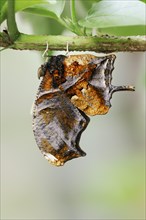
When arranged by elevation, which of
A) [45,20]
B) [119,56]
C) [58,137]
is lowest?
[58,137]

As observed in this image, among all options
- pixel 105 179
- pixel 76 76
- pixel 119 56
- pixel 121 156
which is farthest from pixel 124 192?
pixel 76 76

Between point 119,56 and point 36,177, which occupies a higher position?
point 119,56

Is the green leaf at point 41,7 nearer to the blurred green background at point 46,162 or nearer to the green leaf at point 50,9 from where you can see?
the green leaf at point 50,9

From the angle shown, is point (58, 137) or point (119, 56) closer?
point (58, 137)

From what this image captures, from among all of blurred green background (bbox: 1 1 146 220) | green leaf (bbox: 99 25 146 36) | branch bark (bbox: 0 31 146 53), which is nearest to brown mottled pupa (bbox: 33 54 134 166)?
branch bark (bbox: 0 31 146 53)

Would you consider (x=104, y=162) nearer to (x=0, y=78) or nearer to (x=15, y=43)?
(x=0, y=78)

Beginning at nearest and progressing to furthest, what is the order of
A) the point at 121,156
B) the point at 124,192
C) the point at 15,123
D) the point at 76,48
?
the point at 76,48, the point at 124,192, the point at 121,156, the point at 15,123

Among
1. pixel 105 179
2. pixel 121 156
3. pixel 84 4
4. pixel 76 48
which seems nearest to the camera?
pixel 76 48

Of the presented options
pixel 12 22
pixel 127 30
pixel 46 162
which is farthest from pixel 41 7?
pixel 46 162
